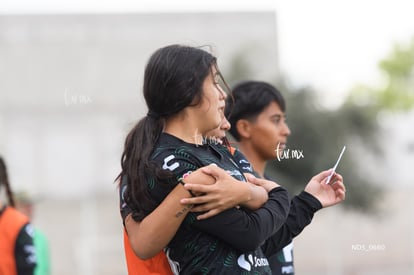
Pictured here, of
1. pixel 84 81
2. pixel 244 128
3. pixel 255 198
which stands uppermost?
pixel 255 198

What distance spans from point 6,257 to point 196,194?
1.90 meters

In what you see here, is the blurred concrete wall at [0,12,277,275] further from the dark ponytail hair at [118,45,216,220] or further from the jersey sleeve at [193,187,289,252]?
the jersey sleeve at [193,187,289,252]

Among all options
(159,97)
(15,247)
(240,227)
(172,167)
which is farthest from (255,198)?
(15,247)

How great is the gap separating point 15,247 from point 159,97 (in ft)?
5.88

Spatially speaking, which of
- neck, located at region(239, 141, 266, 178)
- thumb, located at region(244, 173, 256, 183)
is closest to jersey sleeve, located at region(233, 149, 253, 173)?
thumb, located at region(244, 173, 256, 183)

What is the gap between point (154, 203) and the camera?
7.00 ft

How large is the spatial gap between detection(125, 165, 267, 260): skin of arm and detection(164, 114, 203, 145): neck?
0.17 metres

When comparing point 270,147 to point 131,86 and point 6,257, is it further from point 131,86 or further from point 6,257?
point 131,86

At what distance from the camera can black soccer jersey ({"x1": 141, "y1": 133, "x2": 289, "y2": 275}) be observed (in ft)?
6.82

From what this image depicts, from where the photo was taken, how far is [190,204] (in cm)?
206

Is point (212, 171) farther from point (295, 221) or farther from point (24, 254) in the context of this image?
point (24, 254)

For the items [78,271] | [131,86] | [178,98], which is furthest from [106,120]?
[178,98]

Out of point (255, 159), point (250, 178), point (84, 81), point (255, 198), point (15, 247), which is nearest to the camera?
point (255, 198)

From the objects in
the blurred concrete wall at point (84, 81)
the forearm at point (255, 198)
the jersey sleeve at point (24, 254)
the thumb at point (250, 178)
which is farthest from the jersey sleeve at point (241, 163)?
the blurred concrete wall at point (84, 81)
